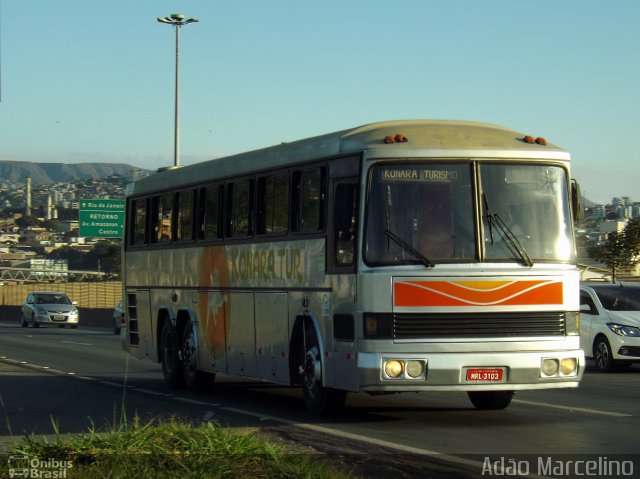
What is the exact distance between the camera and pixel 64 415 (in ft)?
48.1

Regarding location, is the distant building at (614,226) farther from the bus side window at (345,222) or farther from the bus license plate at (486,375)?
the bus license plate at (486,375)

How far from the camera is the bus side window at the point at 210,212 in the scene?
1739cm

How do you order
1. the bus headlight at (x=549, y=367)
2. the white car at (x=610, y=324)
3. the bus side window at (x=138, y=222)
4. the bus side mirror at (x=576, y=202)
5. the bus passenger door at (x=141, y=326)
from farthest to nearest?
the white car at (x=610, y=324)
the bus side window at (x=138, y=222)
the bus passenger door at (x=141, y=326)
the bus side mirror at (x=576, y=202)
the bus headlight at (x=549, y=367)

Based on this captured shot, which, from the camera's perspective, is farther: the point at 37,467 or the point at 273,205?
the point at 273,205

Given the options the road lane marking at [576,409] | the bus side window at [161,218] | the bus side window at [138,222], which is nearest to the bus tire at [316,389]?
the road lane marking at [576,409]

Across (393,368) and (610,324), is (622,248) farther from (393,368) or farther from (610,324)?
(393,368)

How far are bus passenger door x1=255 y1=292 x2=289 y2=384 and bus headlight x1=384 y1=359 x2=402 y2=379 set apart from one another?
2.42 m

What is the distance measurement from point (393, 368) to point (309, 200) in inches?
102

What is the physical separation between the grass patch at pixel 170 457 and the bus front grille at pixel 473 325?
2.57 metres

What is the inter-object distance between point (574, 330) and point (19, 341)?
86.5 ft

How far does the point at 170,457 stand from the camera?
31.4ft

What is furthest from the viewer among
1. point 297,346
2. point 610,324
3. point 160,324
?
point 610,324

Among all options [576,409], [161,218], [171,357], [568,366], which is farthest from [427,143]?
[161,218]

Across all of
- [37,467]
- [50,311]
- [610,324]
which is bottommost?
[37,467]
